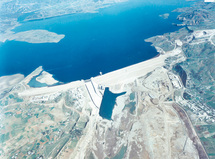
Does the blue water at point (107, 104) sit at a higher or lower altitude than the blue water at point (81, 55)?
lower

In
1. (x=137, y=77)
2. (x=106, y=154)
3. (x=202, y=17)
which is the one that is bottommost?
(x=106, y=154)

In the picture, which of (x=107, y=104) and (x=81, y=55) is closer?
(x=107, y=104)

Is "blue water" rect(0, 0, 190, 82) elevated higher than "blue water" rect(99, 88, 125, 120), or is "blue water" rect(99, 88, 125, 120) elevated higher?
"blue water" rect(0, 0, 190, 82)

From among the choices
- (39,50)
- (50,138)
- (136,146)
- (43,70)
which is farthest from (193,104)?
(39,50)

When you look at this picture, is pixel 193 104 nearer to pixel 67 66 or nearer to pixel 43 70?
pixel 67 66

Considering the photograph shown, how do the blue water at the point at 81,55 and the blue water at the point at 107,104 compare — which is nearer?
the blue water at the point at 107,104

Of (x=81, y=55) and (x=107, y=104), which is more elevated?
(x=81, y=55)

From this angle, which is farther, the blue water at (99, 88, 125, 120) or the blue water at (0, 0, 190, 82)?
the blue water at (0, 0, 190, 82)

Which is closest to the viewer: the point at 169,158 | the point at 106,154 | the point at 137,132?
the point at 169,158
